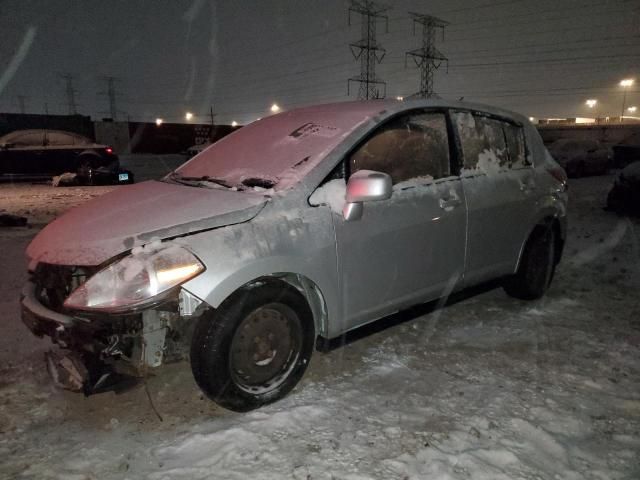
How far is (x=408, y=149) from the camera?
3.46m

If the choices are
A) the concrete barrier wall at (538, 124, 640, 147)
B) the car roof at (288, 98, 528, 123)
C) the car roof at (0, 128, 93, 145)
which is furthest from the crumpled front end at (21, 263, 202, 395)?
the concrete barrier wall at (538, 124, 640, 147)

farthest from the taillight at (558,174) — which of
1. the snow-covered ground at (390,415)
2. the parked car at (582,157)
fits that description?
the parked car at (582,157)

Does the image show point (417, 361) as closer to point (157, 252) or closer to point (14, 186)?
point (157, 252)

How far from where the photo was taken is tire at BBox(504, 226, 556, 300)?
4427mm

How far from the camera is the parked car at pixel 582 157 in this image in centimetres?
1677

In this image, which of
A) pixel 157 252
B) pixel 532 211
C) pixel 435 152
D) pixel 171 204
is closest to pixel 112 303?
pixel 157 252

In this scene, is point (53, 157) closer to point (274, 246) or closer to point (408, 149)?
point (408, 149)

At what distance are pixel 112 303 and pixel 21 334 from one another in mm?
2046

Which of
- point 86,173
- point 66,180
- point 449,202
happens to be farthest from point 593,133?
point 449,202

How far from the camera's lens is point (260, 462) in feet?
7.73

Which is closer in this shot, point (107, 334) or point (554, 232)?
point (107, 334)

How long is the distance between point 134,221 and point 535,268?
3584 mm

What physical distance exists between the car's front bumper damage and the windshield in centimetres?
95

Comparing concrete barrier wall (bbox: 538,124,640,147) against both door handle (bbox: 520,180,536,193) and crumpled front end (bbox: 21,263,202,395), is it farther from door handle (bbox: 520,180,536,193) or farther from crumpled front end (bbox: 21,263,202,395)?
crumpled front end (bbox: 21,263,202,395)
